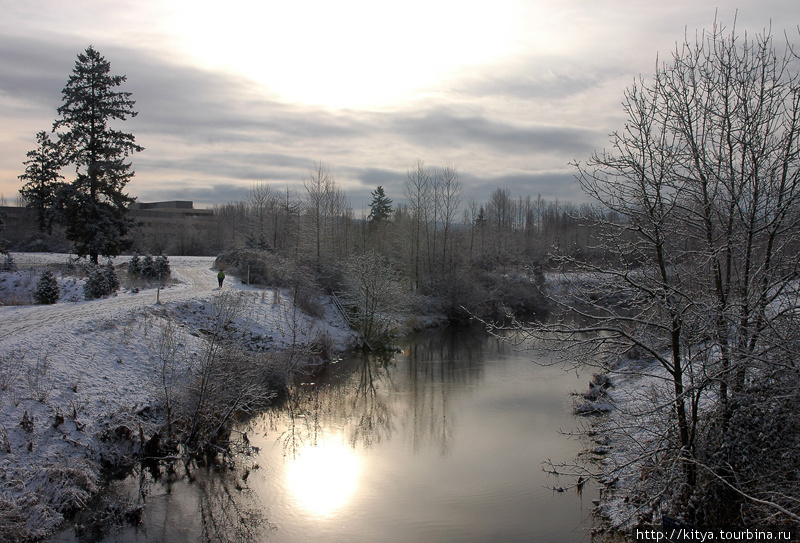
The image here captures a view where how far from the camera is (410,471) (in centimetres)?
1445

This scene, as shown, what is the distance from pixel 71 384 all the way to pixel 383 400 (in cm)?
1068

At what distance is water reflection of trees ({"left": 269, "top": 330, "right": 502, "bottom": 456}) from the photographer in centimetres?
1711

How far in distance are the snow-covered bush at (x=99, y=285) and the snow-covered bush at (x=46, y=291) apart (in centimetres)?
147

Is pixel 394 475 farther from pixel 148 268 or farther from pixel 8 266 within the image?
pixel 8 266

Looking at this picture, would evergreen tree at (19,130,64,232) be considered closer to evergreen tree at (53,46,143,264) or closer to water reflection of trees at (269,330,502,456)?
evergreen tree at (53,46,143,264)

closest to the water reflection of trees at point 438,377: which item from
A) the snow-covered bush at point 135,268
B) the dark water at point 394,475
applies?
the dark water at point 394,475

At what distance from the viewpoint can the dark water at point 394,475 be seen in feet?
37.1

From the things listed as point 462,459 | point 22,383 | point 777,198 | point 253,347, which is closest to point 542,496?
point 462,459

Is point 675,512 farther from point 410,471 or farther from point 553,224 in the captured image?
point 553,224

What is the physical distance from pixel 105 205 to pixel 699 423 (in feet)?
115

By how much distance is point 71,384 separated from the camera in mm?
15102

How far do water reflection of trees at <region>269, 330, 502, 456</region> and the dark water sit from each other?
8cm

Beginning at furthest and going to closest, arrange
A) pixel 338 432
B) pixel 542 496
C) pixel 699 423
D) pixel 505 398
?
pixel 505 398, pixel 338 432, pixel 542 496, pixel 699 423

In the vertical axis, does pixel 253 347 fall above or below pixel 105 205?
below
